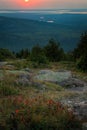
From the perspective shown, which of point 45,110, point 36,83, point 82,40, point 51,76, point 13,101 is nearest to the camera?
point 45,110

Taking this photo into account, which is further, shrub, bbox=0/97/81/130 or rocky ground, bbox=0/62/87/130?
rocky ground, bbox=0/62/87/130

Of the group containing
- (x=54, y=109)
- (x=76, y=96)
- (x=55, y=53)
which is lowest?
(x=55, y=53)

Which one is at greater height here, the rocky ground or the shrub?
the shrub

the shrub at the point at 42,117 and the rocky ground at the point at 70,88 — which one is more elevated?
the shrub at the point at 42,117

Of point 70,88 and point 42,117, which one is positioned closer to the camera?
point 42,117

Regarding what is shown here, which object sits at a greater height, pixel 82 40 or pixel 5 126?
pixel 5 126

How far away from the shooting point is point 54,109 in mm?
7477

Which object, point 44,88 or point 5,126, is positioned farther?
point 44,88

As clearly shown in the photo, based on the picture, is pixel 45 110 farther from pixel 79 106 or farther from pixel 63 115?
pixel 79 106

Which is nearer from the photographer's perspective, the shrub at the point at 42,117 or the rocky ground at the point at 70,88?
the shrub at the point at 42,117

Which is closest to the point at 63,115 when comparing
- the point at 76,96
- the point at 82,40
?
the point at 76,96

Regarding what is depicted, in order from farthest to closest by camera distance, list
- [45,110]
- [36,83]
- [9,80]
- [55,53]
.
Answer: [55,53] → [36,83] → [9,80] → [45,110]

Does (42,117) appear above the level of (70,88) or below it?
above

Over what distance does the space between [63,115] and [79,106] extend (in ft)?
3.52
